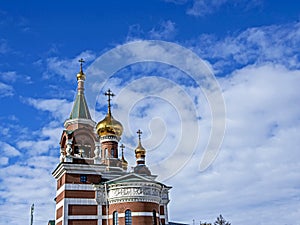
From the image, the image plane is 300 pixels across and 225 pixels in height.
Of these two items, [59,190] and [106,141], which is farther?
[106,141]

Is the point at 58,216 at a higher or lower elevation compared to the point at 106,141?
lower

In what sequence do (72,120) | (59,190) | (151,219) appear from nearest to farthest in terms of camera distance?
1. (151,219)
2. (59,190)
3. (72,120)

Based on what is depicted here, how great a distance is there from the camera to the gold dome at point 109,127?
33.3m

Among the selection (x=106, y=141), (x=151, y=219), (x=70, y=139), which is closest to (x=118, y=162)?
(x=106, y=141)

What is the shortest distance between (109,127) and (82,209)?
8.34 metres

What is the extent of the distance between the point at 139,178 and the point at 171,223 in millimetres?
7155

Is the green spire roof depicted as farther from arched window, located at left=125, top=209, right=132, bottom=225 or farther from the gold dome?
arched window, located at left=125, top=209, right=132, bottom=225

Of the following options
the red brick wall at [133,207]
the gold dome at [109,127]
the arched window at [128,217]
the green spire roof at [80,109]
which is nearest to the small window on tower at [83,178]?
the red brick wall at [133,207]

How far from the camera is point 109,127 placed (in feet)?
109

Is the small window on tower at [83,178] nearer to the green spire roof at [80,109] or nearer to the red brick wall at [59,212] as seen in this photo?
the red brick wall at [59,212]

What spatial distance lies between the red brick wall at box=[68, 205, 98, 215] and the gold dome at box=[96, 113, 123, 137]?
297 inches

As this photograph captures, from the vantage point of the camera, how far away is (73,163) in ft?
92.6

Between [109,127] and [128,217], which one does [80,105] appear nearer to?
[109,127]

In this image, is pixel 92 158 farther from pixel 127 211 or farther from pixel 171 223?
pixel 171 223
